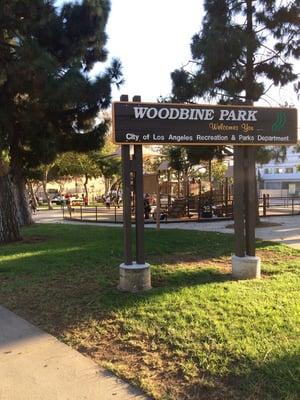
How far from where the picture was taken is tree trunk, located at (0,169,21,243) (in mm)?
14289

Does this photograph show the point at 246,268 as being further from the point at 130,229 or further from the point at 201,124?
the point at 201,124

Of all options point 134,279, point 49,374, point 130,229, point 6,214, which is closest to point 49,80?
point 6,214

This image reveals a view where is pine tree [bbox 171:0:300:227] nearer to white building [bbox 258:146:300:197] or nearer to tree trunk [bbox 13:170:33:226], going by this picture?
tree trunk [bbox 13:170:33:226]

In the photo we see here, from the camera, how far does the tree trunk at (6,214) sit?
14289mm

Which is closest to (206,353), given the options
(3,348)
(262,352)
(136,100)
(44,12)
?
(262,352)

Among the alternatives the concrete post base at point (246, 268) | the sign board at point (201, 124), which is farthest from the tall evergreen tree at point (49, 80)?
the concrete post base at point (246, 268)

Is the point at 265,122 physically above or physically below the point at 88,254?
above

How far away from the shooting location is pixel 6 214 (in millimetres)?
14406

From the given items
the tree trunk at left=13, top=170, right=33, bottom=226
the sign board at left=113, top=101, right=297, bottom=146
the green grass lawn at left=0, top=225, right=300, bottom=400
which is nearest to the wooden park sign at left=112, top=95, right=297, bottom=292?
the sign board at left=113, top=101, right=297, bottom=146

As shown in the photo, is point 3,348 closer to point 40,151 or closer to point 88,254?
point 88,254

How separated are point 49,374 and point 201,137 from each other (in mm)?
4281

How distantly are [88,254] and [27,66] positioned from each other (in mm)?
6315

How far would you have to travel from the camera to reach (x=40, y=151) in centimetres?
1952

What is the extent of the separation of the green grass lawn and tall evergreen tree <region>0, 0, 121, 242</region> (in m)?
6.43
